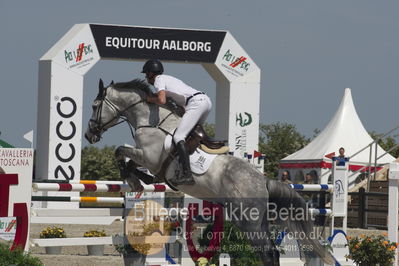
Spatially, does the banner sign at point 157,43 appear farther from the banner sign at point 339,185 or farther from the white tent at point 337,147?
the banner sign at point 339,185

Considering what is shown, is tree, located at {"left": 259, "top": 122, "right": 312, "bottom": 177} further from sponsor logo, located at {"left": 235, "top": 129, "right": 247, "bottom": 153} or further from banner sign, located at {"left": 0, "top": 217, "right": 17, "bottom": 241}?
banner sign, located at {"left": 0, "top": 217, "right": 17, "bottom": 241}

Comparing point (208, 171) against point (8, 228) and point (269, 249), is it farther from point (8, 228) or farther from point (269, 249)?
point (8, 228)

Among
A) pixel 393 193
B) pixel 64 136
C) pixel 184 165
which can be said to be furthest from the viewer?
Result: pixel 64 136

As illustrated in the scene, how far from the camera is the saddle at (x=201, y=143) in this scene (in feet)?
25.2

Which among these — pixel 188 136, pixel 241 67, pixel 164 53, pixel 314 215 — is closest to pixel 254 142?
pixel 241 67

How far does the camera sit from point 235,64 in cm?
2017

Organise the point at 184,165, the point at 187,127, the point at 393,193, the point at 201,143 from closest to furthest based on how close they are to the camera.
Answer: the point at 184,165
the point at 187,127
the point at 201,143
the point at 393,193

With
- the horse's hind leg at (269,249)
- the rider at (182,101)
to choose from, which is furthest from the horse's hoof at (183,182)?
the horse's hind leg at (269,249)

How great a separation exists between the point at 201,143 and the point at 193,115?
0.27 metres

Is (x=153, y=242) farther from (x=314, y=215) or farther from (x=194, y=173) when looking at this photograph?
(x=314, y=215)

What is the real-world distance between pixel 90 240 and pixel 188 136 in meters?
2.08

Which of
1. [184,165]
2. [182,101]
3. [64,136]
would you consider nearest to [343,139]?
[64,136]

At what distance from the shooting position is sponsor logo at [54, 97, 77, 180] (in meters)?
18.2

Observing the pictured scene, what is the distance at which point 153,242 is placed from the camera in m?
8.23
